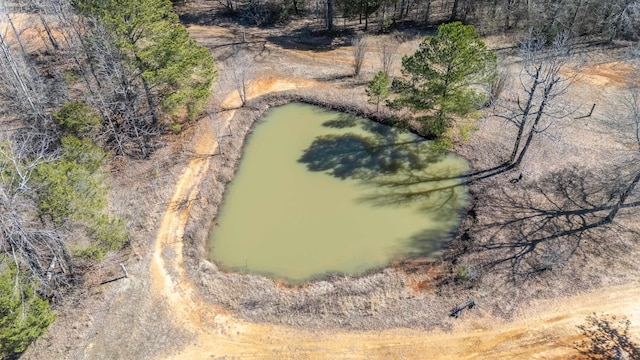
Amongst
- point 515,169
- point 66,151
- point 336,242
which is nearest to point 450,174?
point 515,169

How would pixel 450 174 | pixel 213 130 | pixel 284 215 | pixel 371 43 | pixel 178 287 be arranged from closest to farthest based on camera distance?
pixel 178 287, pixel 284 215, pixel 450 174, pixel 213 130, pixel 371 43

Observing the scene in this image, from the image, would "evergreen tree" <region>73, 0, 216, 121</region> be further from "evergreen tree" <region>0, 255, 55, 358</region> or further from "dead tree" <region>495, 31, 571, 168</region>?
"dead tree" <region>495, 31, 571, 168</region>

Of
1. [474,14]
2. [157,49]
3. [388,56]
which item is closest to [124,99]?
[157,49]

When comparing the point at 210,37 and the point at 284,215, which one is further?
the point at 210,37

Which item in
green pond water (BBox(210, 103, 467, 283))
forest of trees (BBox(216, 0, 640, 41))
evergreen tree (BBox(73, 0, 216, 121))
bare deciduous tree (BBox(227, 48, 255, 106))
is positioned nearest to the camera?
green pond water (BBox(210, 103, 467, 283))

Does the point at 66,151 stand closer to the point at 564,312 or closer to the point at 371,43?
the point at 564,312

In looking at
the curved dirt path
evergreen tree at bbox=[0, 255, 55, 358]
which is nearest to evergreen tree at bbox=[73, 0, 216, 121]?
the curved dirt path
